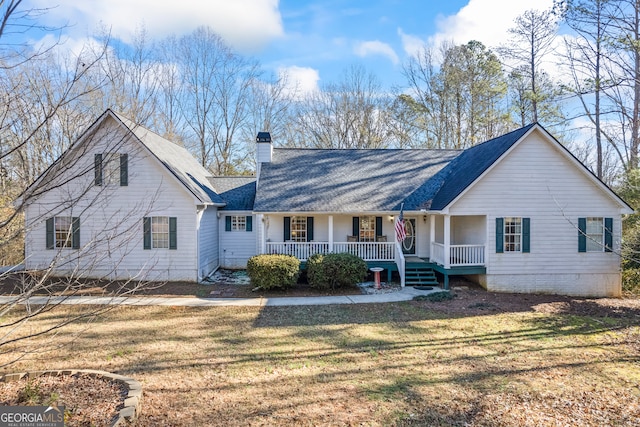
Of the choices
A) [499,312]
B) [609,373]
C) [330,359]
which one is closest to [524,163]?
[499,312]

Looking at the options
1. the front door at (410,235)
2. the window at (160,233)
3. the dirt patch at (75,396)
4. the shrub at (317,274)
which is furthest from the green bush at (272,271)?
the dirt patch at (75,396)

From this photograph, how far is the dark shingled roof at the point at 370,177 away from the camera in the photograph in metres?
15.3

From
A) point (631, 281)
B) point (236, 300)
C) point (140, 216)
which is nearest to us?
point (236, 300)

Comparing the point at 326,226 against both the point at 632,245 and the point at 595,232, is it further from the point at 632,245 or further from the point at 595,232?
the point at 632,245

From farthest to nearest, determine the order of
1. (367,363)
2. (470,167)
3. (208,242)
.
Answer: (208,242) < (470,167) < (367,363)

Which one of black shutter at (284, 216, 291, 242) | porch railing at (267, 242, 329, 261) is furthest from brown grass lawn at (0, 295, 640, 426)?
black shutter at (284, 216, 291, 242)

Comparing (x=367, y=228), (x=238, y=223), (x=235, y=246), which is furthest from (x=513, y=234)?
(x=235, y=246)

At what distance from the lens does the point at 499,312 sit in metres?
11.1

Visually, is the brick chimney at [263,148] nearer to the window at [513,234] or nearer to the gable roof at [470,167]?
the gable roof at [470,167]

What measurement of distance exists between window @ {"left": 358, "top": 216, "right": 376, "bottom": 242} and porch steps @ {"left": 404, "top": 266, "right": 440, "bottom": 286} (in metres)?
2.55

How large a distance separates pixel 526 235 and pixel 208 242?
13.3 meters

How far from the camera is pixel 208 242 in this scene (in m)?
16.4

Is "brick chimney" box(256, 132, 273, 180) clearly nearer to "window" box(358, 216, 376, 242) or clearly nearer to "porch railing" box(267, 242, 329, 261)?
"porch railing" box(267, 242, 329, 261)

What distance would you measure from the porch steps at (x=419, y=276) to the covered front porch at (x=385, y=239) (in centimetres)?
5
